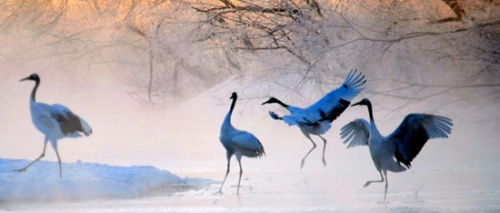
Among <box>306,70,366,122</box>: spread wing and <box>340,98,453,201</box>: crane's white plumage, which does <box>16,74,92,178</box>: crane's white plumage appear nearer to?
<box>306,70,366,122</box>: spread wing

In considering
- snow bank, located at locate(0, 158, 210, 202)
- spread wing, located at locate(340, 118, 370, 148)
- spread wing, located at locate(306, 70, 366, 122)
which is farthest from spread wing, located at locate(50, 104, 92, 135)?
spread wing, located at locate(340, 118, 370, 148)

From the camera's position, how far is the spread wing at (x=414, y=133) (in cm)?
528

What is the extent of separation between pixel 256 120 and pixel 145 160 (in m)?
0.81

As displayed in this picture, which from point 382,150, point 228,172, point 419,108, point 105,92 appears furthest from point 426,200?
point 105,92

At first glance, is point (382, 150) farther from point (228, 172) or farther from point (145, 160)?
point (145, 160)

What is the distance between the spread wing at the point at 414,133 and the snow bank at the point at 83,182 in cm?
110

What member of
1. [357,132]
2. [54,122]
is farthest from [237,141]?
[54,122]

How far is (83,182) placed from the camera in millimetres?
5480

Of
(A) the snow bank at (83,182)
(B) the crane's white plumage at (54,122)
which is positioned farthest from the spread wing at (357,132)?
(B) the crane's white plumage at (54,122)

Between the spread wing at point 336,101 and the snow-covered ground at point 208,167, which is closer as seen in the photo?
the snow-covered ground at point 208,167

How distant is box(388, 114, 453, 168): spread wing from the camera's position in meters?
5.28

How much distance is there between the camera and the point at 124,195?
17.6 feet

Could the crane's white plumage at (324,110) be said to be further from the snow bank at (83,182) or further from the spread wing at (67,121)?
the spread wing at (67,121)

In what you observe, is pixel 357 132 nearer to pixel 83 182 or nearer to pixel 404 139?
pixel 404 139
